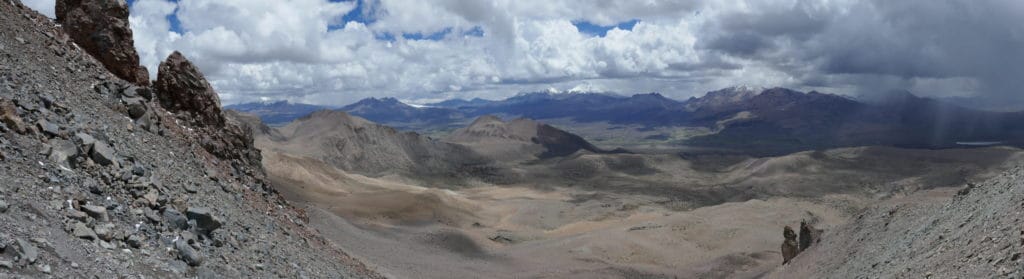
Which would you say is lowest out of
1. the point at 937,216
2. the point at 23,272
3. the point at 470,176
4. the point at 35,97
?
the point at 470,176

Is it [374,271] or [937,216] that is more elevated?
[937,216]

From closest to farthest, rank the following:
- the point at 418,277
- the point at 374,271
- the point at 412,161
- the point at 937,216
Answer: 1. the point at 937,216
2. the point at 374,271
3. the point at 418,277
4. the point at 412,161

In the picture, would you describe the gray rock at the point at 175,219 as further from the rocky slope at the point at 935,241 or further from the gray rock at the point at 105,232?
the rocky slope at the point at 935,241

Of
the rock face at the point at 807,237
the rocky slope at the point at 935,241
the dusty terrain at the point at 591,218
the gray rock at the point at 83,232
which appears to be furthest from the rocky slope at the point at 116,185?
the rock face at the point at 807,237

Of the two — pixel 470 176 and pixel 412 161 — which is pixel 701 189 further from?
pixel 412 161

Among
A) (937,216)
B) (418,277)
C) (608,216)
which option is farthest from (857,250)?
(608,216)

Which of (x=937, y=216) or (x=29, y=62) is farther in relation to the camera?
(x=937, y=216)

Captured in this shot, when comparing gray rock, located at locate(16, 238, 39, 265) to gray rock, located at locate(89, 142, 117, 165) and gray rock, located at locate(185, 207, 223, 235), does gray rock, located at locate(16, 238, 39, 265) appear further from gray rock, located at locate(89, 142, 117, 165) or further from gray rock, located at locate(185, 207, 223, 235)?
gray rock, located at locate(185, 207, 223, 235)

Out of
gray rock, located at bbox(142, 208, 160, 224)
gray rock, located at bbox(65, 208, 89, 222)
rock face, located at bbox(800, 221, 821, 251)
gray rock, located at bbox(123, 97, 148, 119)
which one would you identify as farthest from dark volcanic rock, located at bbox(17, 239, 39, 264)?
rock face, located at bbox(800, 221, 821, 251)
